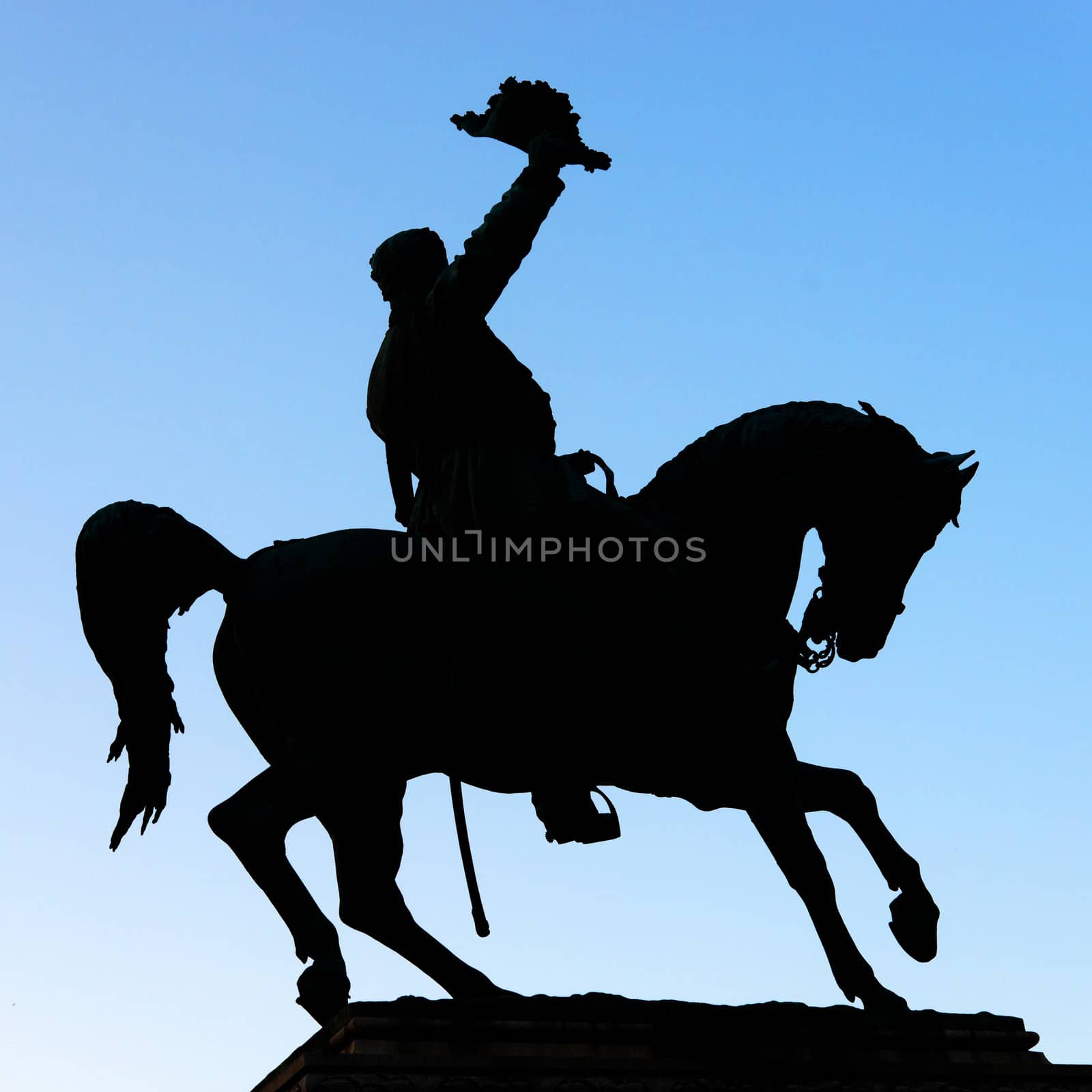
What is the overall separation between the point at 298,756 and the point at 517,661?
1.05 metres

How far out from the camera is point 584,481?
10383 millimetres

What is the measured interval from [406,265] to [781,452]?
6.77 ft

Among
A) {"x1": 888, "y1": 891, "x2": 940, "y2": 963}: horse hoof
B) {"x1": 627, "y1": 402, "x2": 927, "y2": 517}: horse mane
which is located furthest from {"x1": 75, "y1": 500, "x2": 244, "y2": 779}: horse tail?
{"x1": 888, "y1": 891, "x2": 940, "y2": 963}: horse hoof

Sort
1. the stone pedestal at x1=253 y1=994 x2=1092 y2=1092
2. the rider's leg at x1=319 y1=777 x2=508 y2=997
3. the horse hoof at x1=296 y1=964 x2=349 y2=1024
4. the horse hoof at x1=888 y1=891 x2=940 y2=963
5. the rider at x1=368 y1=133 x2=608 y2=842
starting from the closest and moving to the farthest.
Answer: the stone pedestal at x1=253 y1=994 x2=1092 y2=1092, the horse hoof at x1=296 y1=964 x2=349 y2=1024, the rider's leg at x1=319 y1=777 x2=508 y2=997, the horse hoof at x1=888 y1=891 x2=940 y2=963, the rider at x1=368 y1=133 x2=608 y2=842

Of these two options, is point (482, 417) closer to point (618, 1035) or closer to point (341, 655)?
point (341, 655)

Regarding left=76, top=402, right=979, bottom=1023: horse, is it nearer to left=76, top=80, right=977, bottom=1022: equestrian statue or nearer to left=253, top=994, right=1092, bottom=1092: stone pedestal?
left=76, top=80, right=977, bottom=1022: equestrian statue

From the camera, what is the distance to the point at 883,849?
988 centimetres

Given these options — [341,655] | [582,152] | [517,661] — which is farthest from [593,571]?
[582,152]

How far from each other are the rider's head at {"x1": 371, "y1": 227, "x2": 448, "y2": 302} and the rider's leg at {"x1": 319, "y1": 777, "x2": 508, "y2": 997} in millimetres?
2588

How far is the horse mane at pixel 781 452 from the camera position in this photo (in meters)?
10.2

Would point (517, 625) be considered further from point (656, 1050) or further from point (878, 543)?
point (656, 1050)

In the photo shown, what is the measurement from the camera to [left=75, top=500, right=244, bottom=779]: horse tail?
9500 millimetres

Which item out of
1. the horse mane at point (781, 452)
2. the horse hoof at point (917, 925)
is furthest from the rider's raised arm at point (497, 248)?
the horse hoof at point (917, 925)

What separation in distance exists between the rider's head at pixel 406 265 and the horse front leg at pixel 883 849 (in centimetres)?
297
